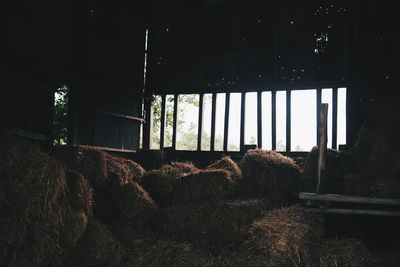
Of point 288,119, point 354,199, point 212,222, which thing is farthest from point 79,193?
point 288,119

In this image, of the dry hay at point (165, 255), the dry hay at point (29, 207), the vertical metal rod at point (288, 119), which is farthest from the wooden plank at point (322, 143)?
the vertical metal rod at point (288, 119)

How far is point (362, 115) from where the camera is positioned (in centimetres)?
977

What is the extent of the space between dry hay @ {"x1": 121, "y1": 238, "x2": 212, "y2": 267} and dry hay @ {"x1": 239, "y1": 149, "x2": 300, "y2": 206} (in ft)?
5.14

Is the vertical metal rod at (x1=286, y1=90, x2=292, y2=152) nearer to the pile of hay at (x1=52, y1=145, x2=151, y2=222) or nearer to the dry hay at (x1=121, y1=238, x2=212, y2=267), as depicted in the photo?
the pile of hay at (x1=52, y1=145, x2=151, y2=222)

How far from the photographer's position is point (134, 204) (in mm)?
6242

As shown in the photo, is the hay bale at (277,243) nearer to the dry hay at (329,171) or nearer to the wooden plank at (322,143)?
the wooden plank at (322,143)

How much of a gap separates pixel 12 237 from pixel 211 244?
2578mm

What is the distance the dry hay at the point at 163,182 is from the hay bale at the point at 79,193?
139cm

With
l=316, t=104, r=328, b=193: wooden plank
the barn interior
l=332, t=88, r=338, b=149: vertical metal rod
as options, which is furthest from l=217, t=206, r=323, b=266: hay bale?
l=332, t=88, r=338, b=149: vertical metal rod

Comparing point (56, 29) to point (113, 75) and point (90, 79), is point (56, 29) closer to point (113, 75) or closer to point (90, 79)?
point (90, 79)

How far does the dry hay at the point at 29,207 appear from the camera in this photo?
471cm

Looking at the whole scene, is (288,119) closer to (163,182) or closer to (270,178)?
(270,178)

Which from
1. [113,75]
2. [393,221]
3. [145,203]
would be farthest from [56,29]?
[393,221]

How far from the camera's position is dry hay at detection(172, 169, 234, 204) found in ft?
20.7
